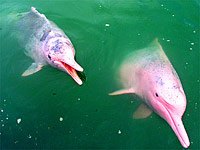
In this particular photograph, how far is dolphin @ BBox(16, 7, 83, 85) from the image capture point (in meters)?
6.86

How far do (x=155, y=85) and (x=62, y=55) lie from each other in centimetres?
176

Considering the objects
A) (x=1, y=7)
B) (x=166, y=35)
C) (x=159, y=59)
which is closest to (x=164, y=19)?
(x=166, y=35)

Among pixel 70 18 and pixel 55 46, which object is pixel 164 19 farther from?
pixel 55 46

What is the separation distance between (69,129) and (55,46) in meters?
1.58

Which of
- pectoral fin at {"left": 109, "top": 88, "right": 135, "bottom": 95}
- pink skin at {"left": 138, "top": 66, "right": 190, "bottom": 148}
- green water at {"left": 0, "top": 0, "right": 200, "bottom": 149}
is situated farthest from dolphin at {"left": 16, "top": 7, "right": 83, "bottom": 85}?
pink skin at {"left": 138, "top": 66, "right": 190, "bottom": 148}

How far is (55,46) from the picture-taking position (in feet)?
23.3

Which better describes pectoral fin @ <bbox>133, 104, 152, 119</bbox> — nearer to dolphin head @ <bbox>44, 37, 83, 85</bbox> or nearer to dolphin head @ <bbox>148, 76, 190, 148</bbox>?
dolphin head @ <bbox>148, 76, 190, 148</bbox>

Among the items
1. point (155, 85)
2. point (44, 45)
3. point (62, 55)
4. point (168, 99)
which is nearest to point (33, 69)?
point (44, 45)

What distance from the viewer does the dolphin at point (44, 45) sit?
686cm

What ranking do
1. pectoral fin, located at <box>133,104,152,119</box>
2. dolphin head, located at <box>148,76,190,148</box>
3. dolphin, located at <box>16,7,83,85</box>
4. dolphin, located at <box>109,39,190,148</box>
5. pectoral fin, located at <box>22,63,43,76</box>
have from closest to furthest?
dolphin head, located at <box>148,76,190,148</box>
dolphin, located at <box>109,39,190,148</box>
dolphin, located at <box>16,7,83,85</box>
pectoral fin, located at <box>133,104,152,119</box>
pectoral fin, located at <box>22,63,43,76</box>

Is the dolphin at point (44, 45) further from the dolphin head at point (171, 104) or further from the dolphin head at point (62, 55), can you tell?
the dolphin head at point (171, 104)

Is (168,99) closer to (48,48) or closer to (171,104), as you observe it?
(171,104)

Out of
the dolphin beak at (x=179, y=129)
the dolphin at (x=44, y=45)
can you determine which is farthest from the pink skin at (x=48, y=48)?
the dolphin beak at (x=179, y=129)

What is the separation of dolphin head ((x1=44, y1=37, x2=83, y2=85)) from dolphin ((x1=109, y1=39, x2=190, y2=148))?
41.5 inches
